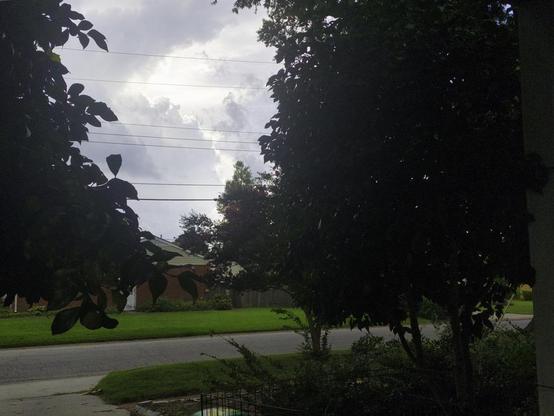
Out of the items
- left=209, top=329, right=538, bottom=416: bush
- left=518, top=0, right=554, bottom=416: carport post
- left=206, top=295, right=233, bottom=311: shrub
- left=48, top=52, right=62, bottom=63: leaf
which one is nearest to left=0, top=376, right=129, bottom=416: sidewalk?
left=209, top=329, right=538, bottom=416: bush

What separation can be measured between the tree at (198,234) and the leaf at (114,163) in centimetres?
914

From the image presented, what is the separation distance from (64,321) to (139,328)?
1901 centimetres

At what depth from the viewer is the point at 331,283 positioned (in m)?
4.45

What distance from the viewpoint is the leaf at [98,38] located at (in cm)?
245

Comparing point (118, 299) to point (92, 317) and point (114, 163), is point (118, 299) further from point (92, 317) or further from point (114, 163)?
point (114, 163)

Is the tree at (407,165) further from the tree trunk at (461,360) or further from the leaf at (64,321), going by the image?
the leaf at (64,321)

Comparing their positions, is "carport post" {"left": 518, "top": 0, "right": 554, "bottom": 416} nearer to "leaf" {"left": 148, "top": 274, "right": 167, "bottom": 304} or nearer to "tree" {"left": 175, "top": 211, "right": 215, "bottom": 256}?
"leaf" {"left": 148, "top": 274, "right": 167, "bottom": 304}

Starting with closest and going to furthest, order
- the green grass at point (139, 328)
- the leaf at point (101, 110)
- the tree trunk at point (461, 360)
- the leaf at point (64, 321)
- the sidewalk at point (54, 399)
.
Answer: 1. the leaf at point (64, 321)
2. the leaf at point (101, 110)
3. the tree trunk at point (461, 360)
4. the sidewalk at point (54, 399)
5. the green grass at point (139, 328)

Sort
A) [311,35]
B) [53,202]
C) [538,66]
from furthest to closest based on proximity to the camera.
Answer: [311,35]
[538,66]
[53,202]

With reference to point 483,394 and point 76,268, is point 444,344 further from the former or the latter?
point 76,268

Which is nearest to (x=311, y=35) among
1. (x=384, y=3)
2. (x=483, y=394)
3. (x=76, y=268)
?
(x=384, y=3)

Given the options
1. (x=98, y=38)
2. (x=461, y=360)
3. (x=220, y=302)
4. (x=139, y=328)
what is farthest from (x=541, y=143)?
(x=220, y=302)

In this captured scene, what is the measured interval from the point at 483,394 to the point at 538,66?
2806mm

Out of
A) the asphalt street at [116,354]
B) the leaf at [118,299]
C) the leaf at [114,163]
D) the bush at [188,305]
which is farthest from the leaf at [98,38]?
the bush at [188,305]
